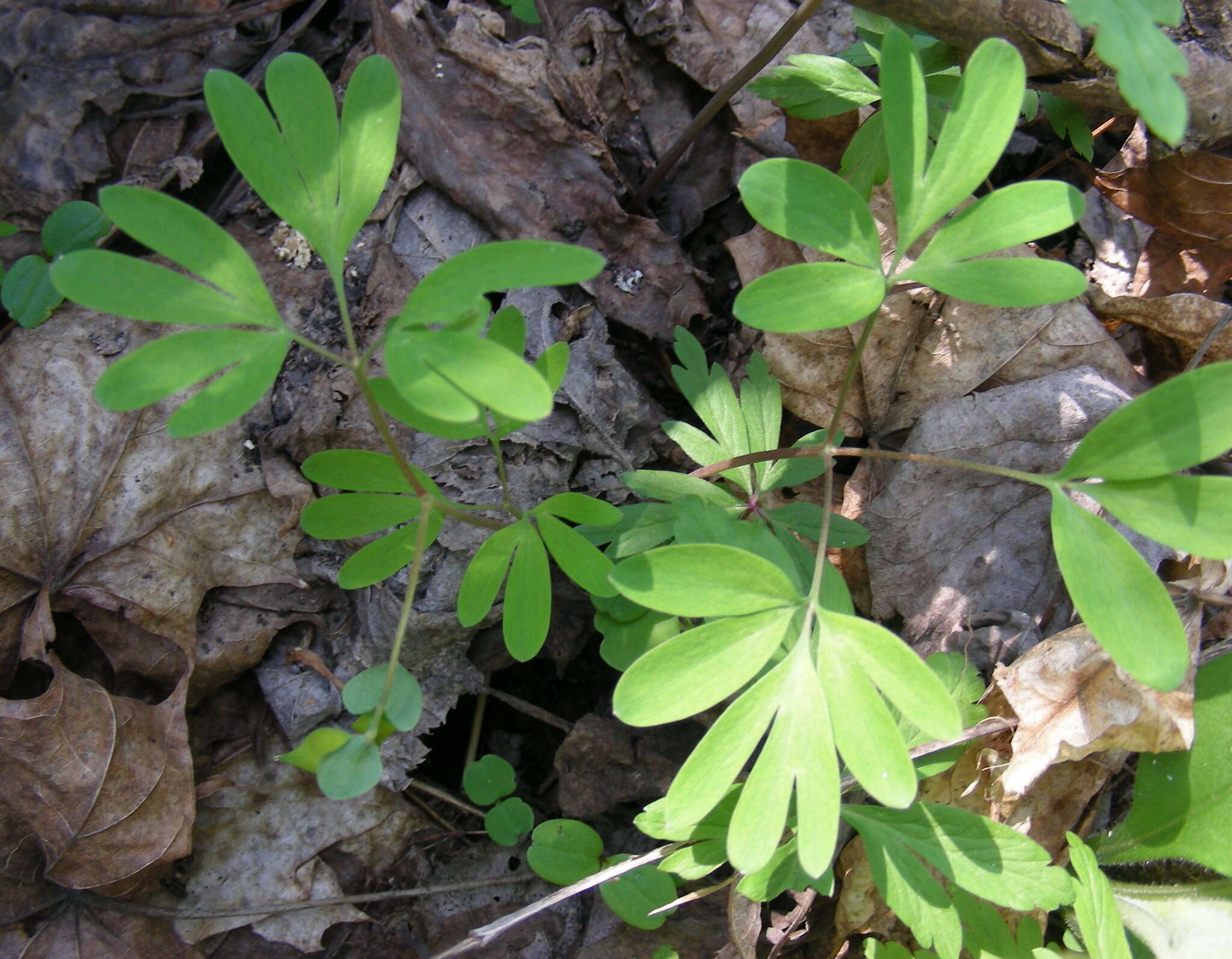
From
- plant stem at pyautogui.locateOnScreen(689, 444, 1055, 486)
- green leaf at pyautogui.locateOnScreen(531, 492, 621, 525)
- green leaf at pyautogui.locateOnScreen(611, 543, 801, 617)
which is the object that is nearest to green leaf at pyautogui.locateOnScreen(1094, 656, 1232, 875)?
plant stem at pyautogui.locateOnScreen(689, 444, 1055, 486)

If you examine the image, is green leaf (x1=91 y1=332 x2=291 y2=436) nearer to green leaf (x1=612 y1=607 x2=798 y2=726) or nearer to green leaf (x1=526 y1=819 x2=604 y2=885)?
green leaf (x1=612 y1=607 x2=798 y2=726)

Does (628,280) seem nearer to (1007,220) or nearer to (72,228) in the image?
(1007,220)

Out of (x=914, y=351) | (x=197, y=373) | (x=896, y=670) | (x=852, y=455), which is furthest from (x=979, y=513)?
(x=197, y=373)

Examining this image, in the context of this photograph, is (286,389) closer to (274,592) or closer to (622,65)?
(274,592)

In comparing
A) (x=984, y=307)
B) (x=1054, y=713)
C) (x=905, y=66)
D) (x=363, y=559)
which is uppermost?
(x=905, y=66)

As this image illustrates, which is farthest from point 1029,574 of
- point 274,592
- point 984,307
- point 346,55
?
point 346,55

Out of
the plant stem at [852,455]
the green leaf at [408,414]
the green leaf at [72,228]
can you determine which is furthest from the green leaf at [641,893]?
the green leaf at [72,228]

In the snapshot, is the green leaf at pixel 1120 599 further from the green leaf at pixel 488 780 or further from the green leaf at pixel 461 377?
the green leaf at pixel 488 780
